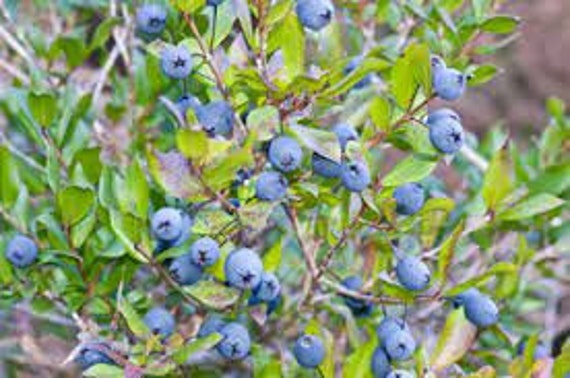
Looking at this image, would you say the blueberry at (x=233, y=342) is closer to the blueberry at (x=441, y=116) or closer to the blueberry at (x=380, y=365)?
the blueberry at (x=380, y=365)

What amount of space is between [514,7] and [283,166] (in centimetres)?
249

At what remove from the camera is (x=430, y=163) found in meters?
0.88

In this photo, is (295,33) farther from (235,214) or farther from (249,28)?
(235,214)

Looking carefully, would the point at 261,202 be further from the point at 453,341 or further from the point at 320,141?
the point at 453,341

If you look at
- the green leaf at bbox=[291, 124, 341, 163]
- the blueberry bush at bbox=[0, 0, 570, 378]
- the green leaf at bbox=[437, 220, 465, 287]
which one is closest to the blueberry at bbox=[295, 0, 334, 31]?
the blueberry bush at bbox=[0, 0, 570, 378]

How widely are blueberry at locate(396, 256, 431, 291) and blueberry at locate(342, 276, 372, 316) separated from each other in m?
0.14

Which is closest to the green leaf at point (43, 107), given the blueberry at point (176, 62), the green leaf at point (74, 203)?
the green leaf at point (74, 203)

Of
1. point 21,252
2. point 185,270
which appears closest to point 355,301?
point 185,270

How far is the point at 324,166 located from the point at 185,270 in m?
0.15

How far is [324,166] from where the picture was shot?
31.8 inches

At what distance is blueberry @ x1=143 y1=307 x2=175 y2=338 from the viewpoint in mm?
887

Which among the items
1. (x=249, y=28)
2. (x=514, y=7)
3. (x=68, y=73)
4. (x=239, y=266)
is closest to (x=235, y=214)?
(x=239, y=266)

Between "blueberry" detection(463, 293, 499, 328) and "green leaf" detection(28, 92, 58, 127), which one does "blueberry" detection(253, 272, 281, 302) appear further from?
"green leaf" detection(28, 92, 58, 127)

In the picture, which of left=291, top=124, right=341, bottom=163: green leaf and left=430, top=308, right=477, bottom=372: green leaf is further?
left=430, top=308, right=477, bottom=372: green leaf
